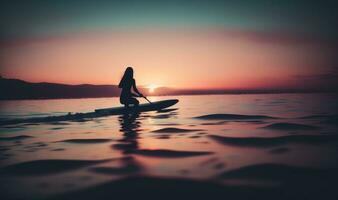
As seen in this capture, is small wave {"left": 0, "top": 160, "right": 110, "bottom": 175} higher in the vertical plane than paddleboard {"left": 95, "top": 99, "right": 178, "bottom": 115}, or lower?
lower

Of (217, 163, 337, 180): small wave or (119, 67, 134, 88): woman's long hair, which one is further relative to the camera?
(119, 67, 134, 88): woman's long hair

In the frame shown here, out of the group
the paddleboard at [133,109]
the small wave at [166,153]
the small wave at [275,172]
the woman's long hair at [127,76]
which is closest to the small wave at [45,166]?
the small wave at [166,153]

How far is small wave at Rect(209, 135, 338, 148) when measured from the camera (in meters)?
7.18

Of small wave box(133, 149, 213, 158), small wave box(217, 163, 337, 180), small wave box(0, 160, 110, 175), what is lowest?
small wave box(217, 163, 337, 180)

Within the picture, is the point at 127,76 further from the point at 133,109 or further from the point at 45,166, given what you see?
the point at 45,166

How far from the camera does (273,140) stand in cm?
760

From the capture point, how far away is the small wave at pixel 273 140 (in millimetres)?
7184

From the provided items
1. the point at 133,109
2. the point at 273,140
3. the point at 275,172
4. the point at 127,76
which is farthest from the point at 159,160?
the point at 133,109

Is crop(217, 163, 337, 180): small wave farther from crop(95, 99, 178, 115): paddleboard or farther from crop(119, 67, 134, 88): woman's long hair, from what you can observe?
crop(95, 99, 178, 115): paddleboard

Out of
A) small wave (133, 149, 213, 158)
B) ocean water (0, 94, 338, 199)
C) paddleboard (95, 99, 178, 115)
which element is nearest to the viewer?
ocean water (0, 94, 338, 199)

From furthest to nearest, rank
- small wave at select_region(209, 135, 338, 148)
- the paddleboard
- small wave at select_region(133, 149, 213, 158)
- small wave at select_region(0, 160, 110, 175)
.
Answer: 1. the paddleboard
2. small wave at select_region(209, 135, 338, 148)
3. small wave at select_region(133, 149, 213, 158)
4. small wave at select_region(0, 160, 110, 175)

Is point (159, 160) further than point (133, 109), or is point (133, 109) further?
point (133, 109)

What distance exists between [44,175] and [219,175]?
314cm

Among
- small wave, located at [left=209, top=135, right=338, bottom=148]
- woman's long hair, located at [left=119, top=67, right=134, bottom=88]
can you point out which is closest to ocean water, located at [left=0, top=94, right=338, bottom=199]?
small wave, located at [left=209, top=135, right=338, bottom=148]
